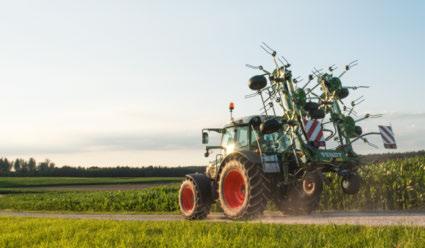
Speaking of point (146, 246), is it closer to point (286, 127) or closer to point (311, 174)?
point (311, 174)

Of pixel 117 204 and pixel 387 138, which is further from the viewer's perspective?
pixel 117 204

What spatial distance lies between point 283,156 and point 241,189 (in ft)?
4.25

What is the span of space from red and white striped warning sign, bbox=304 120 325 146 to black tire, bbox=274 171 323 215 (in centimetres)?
83

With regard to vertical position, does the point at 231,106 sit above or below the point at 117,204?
above

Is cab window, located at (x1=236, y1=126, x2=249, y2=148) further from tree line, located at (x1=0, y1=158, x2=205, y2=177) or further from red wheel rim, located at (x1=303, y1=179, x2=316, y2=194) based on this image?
tree line, located at (x1=0, y1=158, x2=205, y2=177)

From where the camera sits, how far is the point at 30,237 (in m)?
9.87

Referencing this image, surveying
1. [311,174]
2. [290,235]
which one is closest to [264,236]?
[290,235]

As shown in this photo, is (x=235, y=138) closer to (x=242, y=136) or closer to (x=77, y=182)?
(x=242, y=136)

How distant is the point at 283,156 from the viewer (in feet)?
39.3

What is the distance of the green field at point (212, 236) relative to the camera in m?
6.59

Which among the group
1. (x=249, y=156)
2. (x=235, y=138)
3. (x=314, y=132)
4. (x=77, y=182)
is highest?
(x=235, y=138)

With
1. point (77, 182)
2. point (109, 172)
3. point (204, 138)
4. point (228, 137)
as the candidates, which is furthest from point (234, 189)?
point (109, 172)

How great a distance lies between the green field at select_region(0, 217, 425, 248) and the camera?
21.6 feet

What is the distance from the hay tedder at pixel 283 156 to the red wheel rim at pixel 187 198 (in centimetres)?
3
